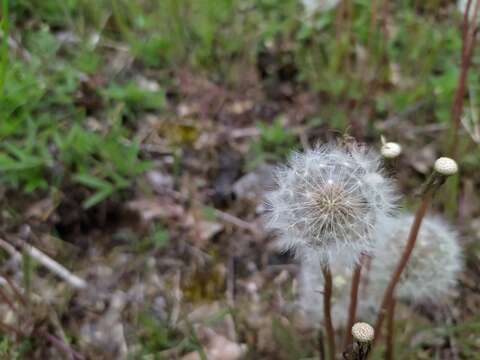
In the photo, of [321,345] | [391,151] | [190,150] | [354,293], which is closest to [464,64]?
[391,151]

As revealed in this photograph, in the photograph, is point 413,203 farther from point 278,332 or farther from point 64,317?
point 64,317

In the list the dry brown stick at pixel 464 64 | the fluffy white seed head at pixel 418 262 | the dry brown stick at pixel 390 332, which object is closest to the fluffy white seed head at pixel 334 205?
the dry brown stick at pixel 390 332

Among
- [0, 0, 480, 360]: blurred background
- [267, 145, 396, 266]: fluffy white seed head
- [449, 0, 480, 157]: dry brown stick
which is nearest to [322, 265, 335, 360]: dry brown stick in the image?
[267, 145, 396, 266]: fluffy white seed head

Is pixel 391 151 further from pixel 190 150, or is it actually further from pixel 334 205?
pixel 190 150

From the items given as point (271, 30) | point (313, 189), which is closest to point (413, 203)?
point (313, 189)

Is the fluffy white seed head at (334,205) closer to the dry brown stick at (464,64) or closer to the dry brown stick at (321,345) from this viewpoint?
the dry brown stick at (321,345)
